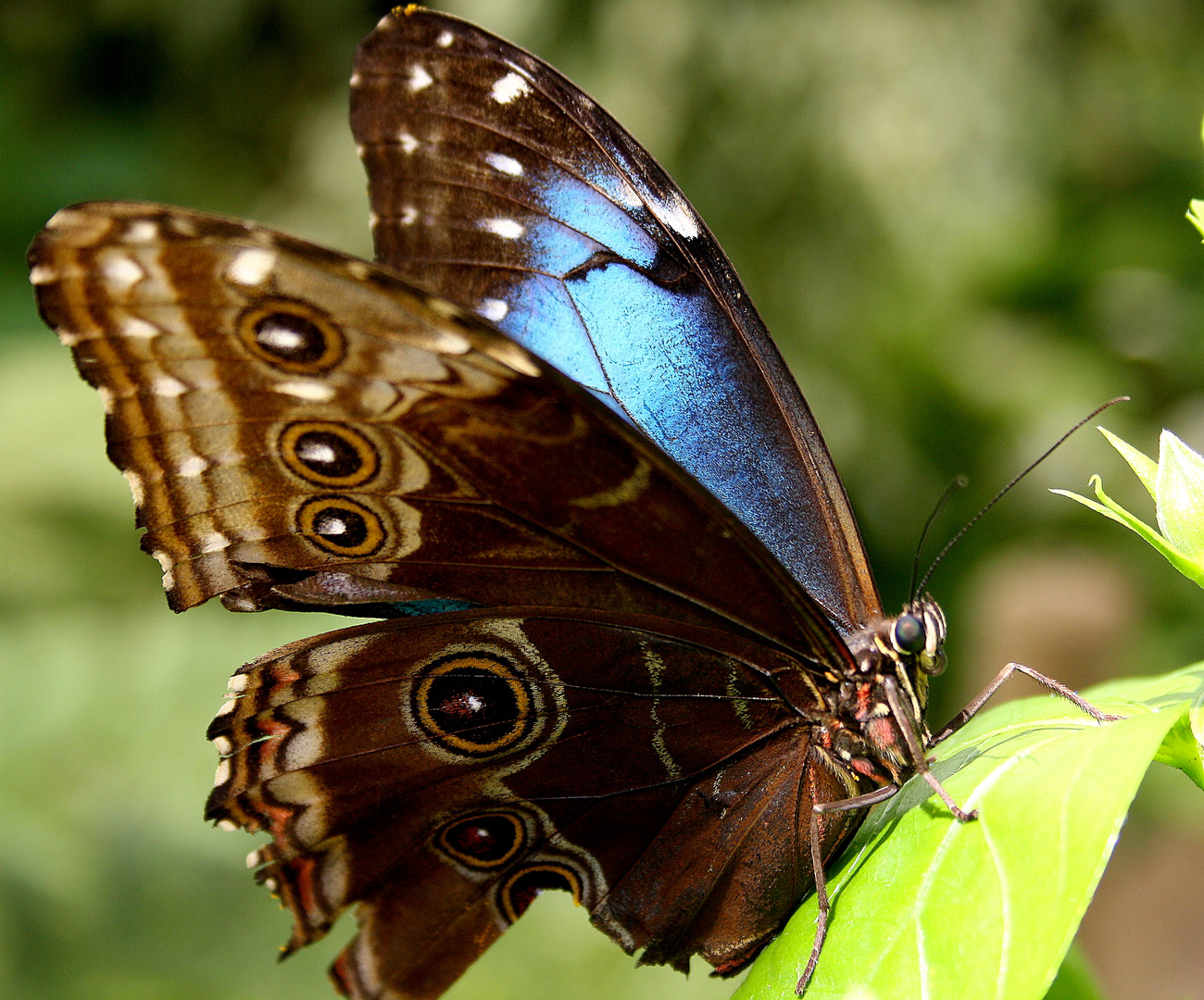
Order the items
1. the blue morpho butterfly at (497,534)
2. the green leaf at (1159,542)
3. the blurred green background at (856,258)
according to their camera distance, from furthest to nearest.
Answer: the blurred green background at (856,258) < the blue morpho butterfly at (497,534) < the green leaf at (1159,542)

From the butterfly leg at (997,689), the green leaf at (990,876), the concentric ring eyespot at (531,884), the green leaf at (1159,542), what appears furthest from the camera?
the concentric ring eyespot at (531,884)

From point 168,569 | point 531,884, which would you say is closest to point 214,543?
point 168,569

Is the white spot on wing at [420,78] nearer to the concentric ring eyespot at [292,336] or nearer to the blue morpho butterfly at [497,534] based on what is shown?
the blue morpho butterfly at [497,534]

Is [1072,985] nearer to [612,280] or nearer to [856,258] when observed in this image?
[612,280]

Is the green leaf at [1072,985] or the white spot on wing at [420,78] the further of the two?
the white spot on wing at [420,78]

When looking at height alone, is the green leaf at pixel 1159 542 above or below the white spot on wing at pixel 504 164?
below

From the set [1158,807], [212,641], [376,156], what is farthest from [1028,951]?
[1158,807]

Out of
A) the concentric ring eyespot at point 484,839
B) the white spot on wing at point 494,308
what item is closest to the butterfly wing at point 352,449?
the concentric ring eyespot at point 484,839

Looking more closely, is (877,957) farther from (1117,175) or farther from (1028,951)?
(1117,175)
